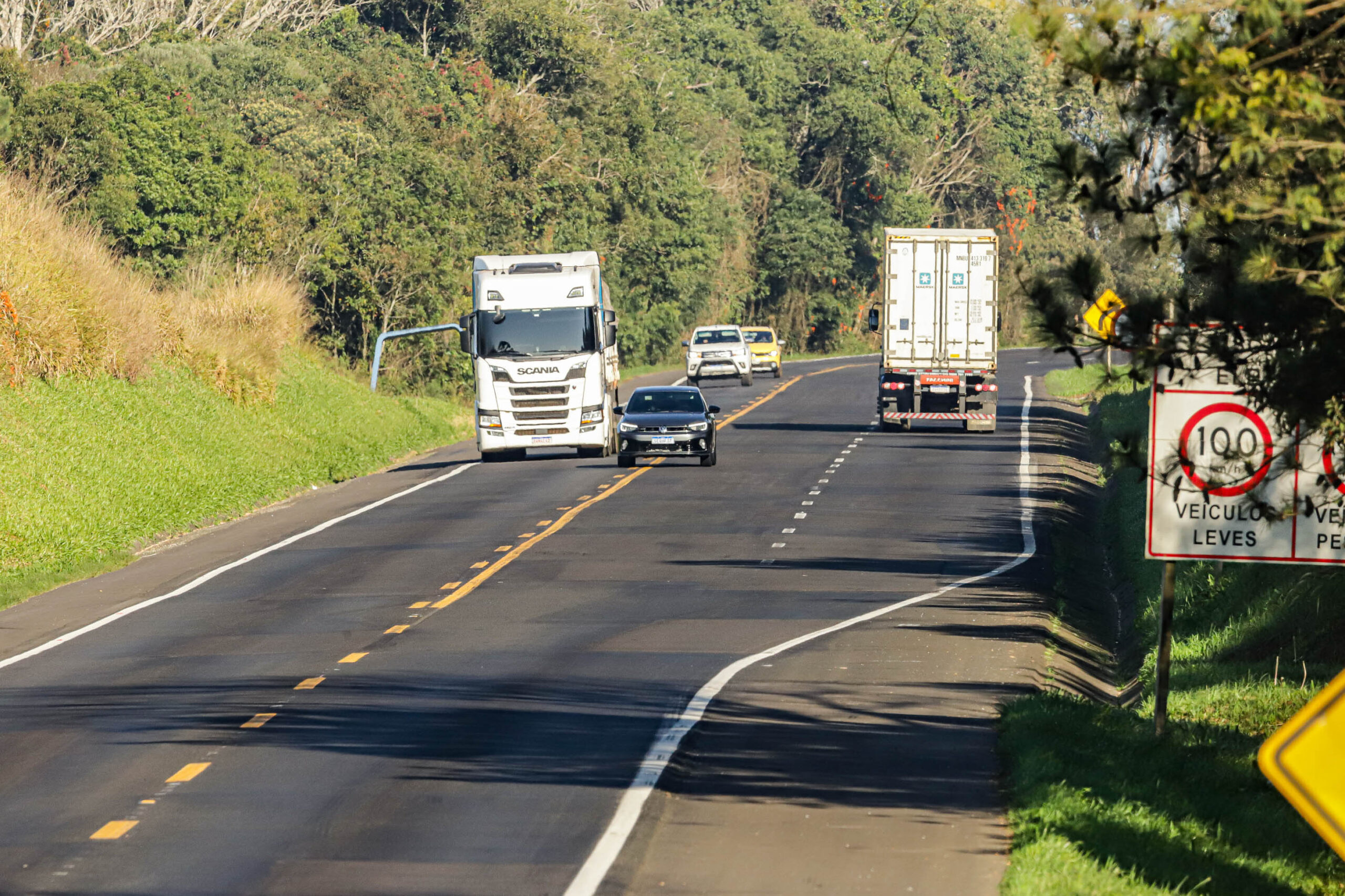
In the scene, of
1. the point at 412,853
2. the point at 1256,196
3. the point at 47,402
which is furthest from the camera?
the point at 47,402

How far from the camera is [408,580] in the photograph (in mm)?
23359

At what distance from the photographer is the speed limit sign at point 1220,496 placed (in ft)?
38.5

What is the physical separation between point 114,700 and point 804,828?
7.27m

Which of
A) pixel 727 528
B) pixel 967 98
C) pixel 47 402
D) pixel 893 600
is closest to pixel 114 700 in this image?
pixel 893 600

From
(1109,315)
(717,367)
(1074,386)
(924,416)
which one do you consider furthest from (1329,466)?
(717,367)

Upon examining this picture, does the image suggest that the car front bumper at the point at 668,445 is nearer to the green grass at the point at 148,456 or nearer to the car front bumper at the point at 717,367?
the green grass at the point at 148,456

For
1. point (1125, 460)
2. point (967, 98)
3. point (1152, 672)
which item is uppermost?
point (967, 98)

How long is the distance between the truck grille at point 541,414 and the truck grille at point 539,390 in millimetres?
521

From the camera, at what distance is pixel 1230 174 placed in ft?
27.5

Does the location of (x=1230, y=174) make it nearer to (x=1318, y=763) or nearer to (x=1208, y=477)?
(x=1318, y=763)

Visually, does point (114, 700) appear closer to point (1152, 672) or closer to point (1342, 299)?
point (1152, 672)

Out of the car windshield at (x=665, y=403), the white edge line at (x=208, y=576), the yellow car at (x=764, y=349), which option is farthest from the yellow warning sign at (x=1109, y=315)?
the yellow car at (x=764, y=349)

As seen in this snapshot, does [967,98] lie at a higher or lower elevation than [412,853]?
higher

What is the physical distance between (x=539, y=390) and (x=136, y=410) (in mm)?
7381
